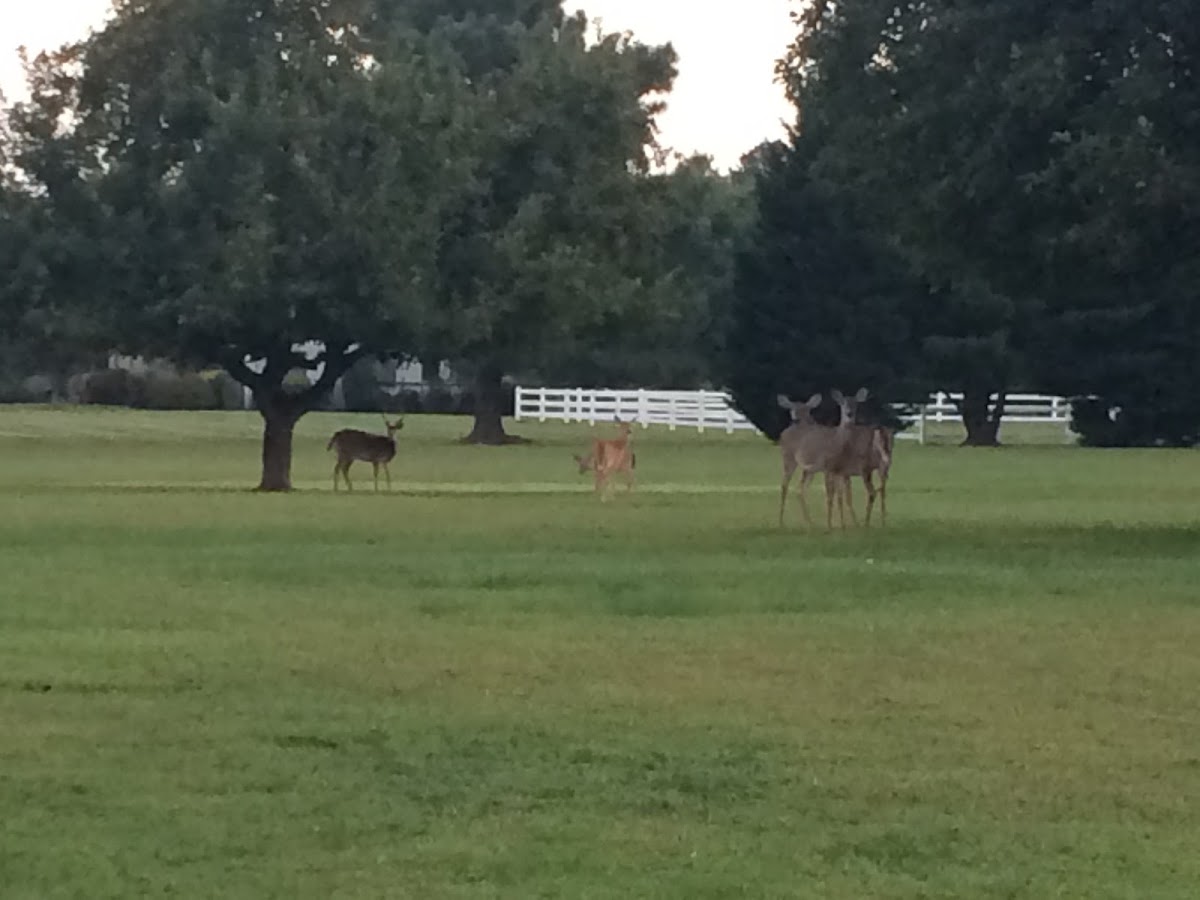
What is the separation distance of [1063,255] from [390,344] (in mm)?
14539

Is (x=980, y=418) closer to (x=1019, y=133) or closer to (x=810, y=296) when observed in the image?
(x=810, y=296)

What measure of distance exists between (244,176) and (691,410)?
42.8 m

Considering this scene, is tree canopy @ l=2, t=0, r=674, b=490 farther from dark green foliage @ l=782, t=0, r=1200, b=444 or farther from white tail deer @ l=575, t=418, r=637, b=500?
dark green foliage @ l=782, t=0, r=1200, b=444

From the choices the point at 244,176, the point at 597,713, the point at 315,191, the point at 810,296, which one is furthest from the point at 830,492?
the point at 810,296

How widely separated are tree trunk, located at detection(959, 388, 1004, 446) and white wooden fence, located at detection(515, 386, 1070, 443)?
78cm

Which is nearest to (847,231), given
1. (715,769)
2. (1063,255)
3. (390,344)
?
(390,344)

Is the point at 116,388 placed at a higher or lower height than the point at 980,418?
lower

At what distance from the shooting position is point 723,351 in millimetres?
66938

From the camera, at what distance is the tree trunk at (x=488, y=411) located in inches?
2586

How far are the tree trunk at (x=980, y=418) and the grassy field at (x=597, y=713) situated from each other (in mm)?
42352

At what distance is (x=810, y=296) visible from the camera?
210 feet

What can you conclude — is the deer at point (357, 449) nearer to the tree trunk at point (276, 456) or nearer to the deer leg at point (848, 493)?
the tree trunk at point (276, 456)

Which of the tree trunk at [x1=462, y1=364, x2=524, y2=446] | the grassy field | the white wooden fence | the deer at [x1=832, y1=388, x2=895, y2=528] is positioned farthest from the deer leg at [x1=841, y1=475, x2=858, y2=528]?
the white wooden fence

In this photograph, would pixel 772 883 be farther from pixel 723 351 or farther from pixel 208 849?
pixel 723 351
